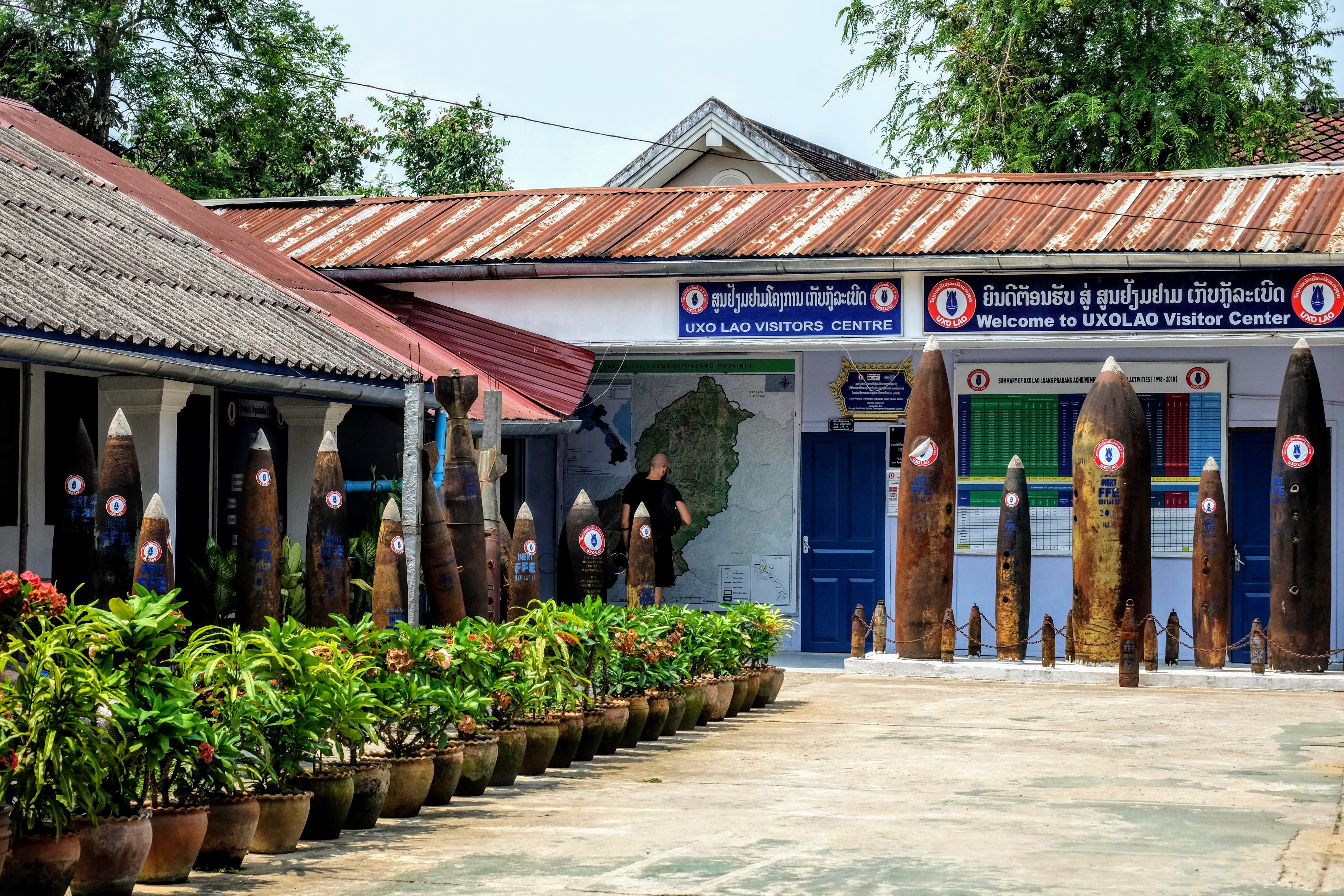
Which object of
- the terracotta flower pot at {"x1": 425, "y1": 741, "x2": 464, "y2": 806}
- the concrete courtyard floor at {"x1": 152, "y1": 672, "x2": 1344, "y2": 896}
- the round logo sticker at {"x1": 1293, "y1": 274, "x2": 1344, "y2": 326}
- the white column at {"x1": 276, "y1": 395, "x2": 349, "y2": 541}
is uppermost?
the round logo sticker at {"x1": 1293, "y1": 274, "x2": 1344, "y2": 326}

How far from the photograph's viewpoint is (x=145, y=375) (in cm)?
1079

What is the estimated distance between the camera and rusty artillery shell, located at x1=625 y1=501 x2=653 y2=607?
44.3ft

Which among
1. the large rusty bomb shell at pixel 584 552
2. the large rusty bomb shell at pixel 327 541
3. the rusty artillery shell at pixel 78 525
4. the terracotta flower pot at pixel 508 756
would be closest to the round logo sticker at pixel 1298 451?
the large rusty bomb shell at pixel 584 552

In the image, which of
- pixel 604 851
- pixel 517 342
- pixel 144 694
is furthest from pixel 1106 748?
pixel 517 342

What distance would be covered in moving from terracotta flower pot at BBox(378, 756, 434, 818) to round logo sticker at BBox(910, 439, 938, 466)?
7.52m

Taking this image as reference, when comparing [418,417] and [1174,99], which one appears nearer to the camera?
[418,417]

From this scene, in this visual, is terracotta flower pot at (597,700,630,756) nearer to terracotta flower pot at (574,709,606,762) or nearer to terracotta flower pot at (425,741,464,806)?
terracotta flower pot at (574,709,606,762)

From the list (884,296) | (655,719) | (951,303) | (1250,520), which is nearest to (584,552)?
(655,719)

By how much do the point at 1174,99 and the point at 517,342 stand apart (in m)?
11.3

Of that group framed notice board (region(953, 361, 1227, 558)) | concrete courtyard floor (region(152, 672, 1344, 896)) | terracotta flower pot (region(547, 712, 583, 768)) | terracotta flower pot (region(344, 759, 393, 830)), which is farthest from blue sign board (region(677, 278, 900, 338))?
terracotta flower pot (region(344, 759, 393, 830))

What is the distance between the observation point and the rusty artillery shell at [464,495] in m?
10.7

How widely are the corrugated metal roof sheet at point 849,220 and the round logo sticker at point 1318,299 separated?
0.99 feet

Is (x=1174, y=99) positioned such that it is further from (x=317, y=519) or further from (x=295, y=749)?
(x=295, y=749)

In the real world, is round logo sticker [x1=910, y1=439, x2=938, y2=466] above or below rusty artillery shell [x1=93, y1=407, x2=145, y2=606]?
above
